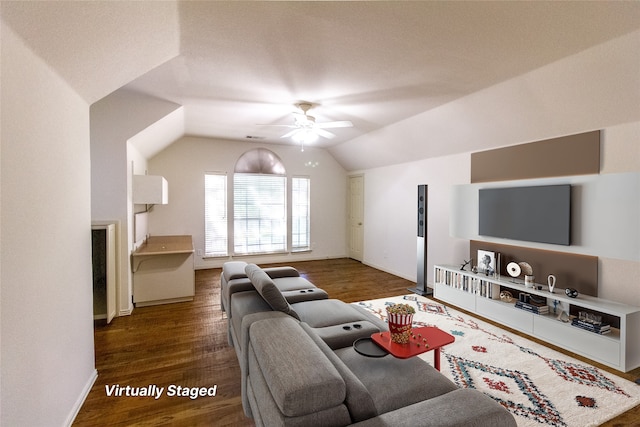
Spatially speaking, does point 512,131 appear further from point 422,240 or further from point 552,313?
point 552,313

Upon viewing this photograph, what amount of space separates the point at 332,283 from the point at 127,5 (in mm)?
4564

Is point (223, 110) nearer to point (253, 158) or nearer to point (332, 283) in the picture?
point (253, 158)

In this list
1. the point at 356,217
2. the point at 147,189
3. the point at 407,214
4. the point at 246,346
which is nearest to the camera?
the point at 246,346

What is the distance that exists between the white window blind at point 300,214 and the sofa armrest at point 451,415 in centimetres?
591

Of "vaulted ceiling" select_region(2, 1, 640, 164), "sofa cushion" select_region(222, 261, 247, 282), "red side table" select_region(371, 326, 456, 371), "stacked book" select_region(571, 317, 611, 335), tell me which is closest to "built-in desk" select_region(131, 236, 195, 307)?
"sofa cushion" select_region(222, 261, 247, 282)

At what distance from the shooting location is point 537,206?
137 inches

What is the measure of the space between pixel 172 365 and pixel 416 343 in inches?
82.9

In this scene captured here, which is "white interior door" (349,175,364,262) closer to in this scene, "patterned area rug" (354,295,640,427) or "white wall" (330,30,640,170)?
"white wall" (330,30,640,170)

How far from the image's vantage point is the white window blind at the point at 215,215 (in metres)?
6.34

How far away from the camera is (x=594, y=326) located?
2.77 metres

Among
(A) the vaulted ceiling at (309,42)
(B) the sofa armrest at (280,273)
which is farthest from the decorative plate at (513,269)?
(B) the sofa armrest at (280,273)

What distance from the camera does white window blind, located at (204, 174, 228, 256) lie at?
634 cm

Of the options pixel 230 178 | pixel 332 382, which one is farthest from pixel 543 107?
pixel 230 178

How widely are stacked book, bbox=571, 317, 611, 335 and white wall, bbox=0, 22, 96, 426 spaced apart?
13.6 feet
